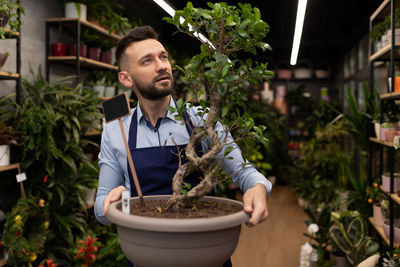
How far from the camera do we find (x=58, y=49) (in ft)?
11.2

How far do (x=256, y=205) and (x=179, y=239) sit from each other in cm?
22

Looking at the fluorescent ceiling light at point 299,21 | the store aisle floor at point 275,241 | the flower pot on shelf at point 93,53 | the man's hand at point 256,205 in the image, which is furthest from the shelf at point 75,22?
the man's hand at point 256,205

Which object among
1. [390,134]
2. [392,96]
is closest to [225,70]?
[392,96]

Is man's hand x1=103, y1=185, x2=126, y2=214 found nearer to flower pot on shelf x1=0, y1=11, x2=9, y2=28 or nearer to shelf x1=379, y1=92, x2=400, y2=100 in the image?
flower pot on shelf x1=0, y1=11, x2=9, y2=28

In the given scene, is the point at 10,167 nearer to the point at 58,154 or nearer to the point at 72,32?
the point at 58,154

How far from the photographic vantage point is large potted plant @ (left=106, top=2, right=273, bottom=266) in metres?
0.82

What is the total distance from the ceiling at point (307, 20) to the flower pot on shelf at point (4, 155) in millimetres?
2889

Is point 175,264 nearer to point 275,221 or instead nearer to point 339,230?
point 339,230

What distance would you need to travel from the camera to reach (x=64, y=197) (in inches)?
113

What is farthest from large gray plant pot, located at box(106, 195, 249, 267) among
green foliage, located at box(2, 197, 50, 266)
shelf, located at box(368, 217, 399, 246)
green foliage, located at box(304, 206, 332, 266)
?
green foliage, located at box(304, 206, 332, 266)

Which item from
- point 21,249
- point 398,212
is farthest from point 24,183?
point 398,212

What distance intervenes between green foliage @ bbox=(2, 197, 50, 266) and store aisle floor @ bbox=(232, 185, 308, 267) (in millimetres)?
1665

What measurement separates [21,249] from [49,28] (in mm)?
2050

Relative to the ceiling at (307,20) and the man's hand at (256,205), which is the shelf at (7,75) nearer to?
the man's hand at (256,205)
